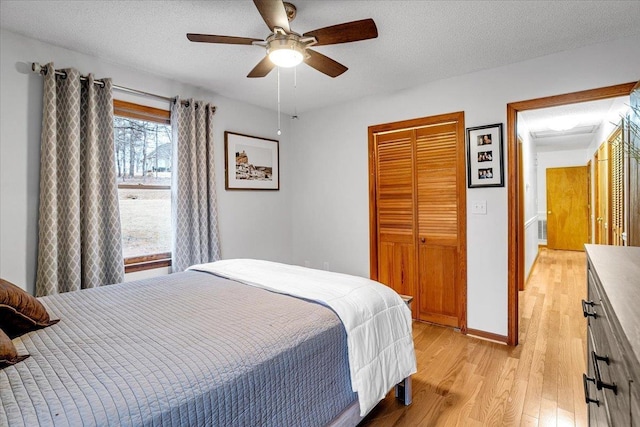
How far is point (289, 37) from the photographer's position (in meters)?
1.87

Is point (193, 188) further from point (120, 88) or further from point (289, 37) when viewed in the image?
point (289, 37)

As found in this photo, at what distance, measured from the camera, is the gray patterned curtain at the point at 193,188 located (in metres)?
3.12

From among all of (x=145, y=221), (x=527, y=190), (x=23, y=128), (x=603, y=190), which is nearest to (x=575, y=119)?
(x=527, y=190)

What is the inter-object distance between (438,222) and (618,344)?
2690 mm

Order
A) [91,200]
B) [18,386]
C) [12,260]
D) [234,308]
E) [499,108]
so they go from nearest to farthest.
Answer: [18,386]
[234,308]
[12,260]
[91,200]
[499,108]

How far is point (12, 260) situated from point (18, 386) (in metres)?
1.81

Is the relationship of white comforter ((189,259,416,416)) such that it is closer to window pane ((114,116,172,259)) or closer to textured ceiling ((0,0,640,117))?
window pane ((114,116,172,259))

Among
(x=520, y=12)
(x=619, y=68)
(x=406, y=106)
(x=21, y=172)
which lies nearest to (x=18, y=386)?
(x=21, y=172)

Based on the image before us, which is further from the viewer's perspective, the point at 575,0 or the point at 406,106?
the point at 406,106

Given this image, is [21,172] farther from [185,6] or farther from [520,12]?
[520,12]

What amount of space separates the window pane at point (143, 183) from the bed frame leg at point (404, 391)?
2414 mm

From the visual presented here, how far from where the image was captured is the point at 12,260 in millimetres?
2273

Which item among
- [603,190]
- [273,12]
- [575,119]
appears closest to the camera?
[273,12]

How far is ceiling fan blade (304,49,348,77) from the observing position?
2.10 metres
